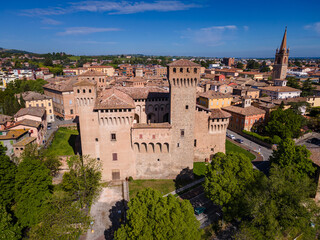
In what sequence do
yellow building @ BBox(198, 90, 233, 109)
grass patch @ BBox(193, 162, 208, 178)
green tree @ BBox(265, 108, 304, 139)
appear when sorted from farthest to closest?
yellow building @ BBox(198, 90, 233, 109) → green tree @ BBox(265, 108, 304, 139) → grass patch @ BBox(193, 162, 208, 178)

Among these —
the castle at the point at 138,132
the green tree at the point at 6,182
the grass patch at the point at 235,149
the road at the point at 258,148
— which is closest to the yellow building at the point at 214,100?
the road at the point at 258,148

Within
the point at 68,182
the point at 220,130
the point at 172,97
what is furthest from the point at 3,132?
the point at 220,130

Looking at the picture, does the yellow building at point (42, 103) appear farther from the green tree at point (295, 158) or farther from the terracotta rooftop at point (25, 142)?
the green tree at point (295, 158)

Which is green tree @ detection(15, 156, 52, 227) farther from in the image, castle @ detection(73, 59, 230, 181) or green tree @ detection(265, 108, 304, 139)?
green tree @ detection(265, 108, 304, 139)

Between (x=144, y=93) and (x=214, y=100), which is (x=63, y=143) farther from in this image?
(x=214, y=100)

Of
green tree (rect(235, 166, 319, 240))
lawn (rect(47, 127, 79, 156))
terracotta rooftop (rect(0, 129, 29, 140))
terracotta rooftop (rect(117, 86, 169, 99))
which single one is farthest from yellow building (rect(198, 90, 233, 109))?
terracotta rooftop (rect(0, 129, 29, 140))

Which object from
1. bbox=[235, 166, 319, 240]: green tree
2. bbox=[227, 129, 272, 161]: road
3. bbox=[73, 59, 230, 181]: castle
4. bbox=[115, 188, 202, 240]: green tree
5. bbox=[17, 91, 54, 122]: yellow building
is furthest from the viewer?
bbox=[17, 91, 54, 122]: yellow building

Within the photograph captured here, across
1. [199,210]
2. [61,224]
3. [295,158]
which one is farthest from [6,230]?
[295,158]

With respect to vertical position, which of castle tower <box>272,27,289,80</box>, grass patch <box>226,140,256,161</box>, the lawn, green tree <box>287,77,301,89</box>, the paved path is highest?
castle tower <box>272,27,289,80</box>
